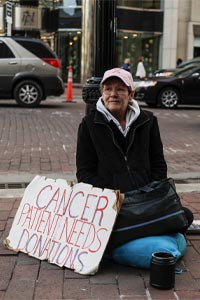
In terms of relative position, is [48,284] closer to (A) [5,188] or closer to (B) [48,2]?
(A) [5,188]

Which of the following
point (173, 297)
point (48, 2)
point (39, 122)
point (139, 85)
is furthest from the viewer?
point (48, 2)

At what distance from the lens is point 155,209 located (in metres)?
3.68

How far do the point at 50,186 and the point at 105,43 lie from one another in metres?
1.48

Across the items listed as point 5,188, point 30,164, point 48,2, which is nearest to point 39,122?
point 30,164

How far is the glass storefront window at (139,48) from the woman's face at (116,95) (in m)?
25.1

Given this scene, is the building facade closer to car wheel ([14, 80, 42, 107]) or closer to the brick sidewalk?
car wheel ([14, 80, 42, 107])

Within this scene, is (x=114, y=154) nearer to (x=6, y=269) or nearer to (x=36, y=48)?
(x=6, y=269)

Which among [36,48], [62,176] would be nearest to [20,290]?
[62,176]

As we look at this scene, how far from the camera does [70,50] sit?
92.8 ft

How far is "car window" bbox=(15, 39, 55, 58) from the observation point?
1448 centimetres

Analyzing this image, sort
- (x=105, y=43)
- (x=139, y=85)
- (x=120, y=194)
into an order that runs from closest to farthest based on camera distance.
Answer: (x=120, y=194)
(x=105, y=43)
(x=139, y=85)

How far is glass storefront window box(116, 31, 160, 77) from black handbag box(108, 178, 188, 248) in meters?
25.3

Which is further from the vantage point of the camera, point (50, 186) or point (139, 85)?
point (139, 85)

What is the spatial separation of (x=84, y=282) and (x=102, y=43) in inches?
87.9
